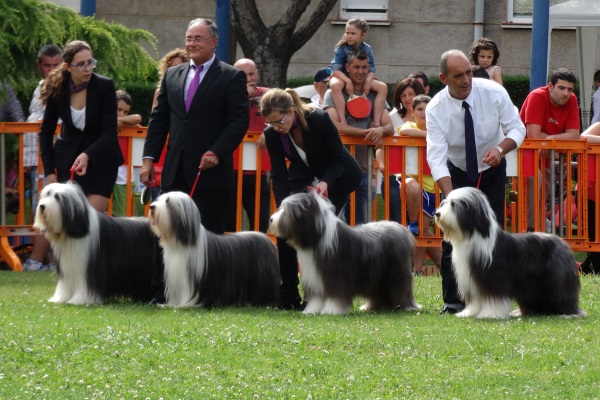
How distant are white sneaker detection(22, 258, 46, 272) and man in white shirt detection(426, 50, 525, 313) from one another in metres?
4.58

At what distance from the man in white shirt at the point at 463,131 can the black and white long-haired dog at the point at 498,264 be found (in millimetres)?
414

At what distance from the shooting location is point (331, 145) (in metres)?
9.48

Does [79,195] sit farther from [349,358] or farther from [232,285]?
[349,358]

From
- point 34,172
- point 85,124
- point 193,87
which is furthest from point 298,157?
point 34,172

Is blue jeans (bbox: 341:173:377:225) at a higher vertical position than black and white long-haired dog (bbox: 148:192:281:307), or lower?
higher

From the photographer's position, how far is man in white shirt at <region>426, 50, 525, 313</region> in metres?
9.33

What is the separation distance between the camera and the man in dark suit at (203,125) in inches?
385

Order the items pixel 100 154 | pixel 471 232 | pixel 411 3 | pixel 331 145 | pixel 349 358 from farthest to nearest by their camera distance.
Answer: pixel 411 3 < pixel 100 154 < pixel 331 145 < pixel 471 232 < pixel 349 358

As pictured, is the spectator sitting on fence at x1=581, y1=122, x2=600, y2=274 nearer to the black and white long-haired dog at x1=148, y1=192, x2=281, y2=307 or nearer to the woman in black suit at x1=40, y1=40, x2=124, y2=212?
the black and white long-haired dog at x1=148, y1=192, x2=281, y2=307

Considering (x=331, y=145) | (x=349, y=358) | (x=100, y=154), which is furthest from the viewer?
(x=100, y=154)

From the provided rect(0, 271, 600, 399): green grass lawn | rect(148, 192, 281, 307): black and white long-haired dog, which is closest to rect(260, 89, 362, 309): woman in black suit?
rect(148, 192, 281, 307): black and white long-haired dog

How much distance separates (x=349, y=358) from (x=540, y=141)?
574 cm

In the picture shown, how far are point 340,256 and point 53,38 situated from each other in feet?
13.8

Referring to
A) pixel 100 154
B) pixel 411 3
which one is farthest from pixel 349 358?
pixel 411 3
